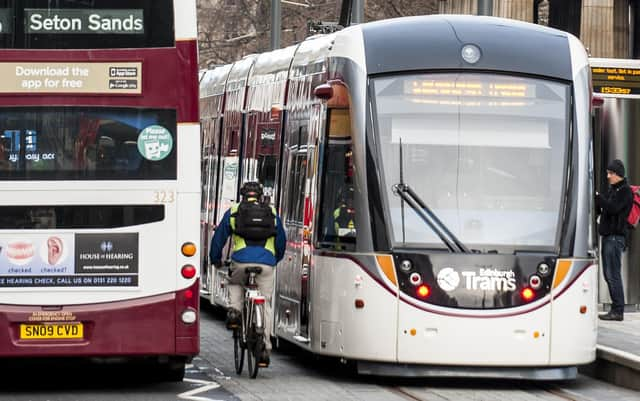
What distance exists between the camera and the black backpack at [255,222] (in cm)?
1569

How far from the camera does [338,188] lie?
15.8 metres

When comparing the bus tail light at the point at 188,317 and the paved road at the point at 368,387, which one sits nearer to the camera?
the bus tail light at the point at 188,317

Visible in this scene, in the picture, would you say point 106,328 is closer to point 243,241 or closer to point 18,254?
point 18,254

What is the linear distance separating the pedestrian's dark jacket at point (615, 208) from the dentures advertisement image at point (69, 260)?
23.4ft

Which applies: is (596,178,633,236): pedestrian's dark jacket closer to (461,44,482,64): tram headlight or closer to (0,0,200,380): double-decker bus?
(461,44,482,64): tram headlight

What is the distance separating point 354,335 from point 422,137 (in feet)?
5.75

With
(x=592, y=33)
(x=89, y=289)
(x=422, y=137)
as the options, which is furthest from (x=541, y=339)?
(x=592, y=33)

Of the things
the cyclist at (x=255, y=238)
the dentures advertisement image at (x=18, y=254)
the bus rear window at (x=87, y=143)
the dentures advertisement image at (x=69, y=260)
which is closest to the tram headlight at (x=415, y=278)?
the cyclist at (x=255, y=238)

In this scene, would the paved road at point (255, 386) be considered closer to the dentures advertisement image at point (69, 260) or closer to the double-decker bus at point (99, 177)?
the double-decker bus at point (99, 177)

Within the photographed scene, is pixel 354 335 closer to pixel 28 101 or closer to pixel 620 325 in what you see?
pixel 28 101

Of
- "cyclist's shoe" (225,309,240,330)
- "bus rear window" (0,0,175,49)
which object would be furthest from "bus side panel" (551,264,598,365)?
"bus rear window" (0,0,175,49)

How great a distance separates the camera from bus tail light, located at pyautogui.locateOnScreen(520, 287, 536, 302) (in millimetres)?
15227

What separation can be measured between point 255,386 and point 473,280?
197 cm

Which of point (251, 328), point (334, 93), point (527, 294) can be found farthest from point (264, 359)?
point (334, 93)
